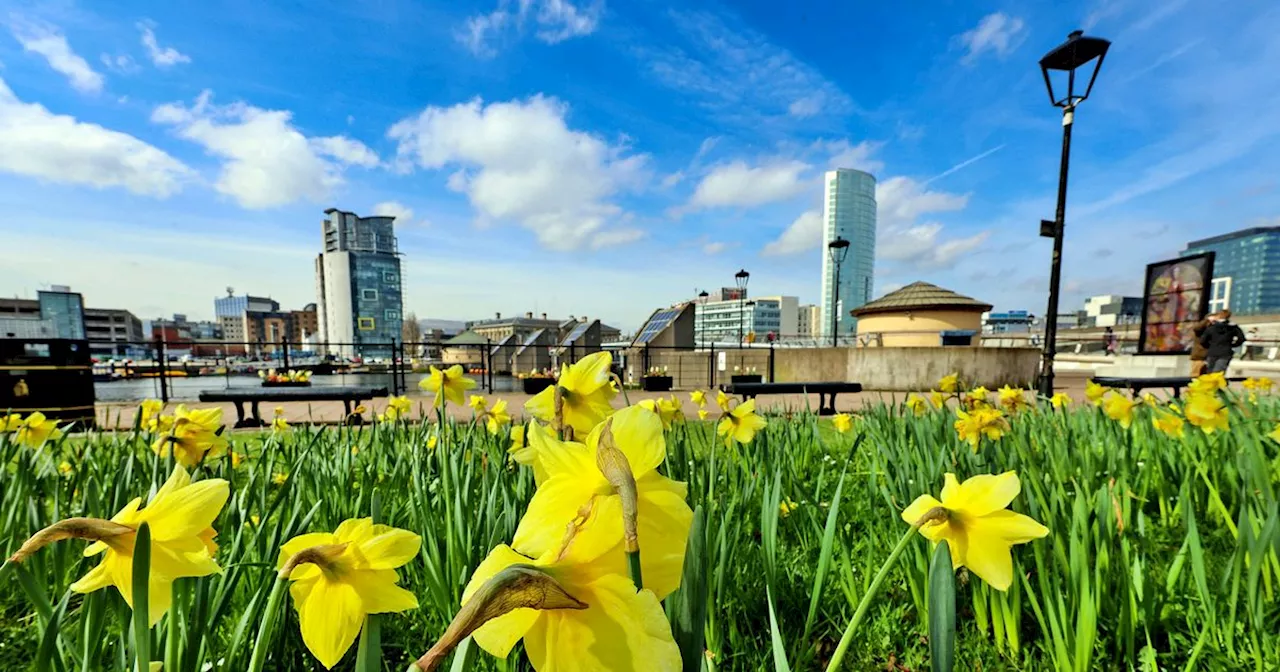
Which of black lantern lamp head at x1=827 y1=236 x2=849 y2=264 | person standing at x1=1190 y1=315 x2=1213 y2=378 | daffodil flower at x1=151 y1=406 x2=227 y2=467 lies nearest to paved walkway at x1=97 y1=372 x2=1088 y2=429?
person standing at x1=1190 y1=315 x2=1213 y2=378

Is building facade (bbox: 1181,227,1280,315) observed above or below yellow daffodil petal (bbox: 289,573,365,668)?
above

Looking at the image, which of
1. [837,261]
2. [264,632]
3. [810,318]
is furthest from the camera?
[810,318]

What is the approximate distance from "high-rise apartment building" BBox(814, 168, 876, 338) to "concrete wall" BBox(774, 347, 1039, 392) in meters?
66.2

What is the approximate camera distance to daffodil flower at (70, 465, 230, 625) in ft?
1.80

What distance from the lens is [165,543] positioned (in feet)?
1.83

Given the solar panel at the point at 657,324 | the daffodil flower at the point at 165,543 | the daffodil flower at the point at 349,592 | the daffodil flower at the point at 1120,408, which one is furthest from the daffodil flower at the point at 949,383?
the solar panel at the point at 657,324

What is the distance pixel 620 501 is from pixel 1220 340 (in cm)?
1214

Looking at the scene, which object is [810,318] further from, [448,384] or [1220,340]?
[448,384]

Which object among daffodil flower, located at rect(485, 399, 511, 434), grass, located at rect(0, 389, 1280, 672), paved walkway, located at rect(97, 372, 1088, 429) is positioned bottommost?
paved walkway, located at rect(97, 372, 1088, 429)

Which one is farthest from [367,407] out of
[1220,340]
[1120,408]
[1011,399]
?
[1220,340]

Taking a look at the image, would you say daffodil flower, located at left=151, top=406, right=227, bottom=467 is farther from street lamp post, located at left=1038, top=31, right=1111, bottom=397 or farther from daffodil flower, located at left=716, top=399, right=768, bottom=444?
street lamp post, located at left=1038, top=31, right=1111, bottom=397

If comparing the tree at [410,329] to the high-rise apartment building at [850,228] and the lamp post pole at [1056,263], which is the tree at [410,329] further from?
the lamp post pole at [1056,263]

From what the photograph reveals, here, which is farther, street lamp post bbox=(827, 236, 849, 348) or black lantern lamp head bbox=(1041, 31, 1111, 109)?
street lamp post bbox=(827, 236, 849, 348)

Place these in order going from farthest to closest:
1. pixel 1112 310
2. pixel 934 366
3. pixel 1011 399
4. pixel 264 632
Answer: pixel 1112 310 → pixel 934 366 → pixel 1011 399 → pixel 264 632
